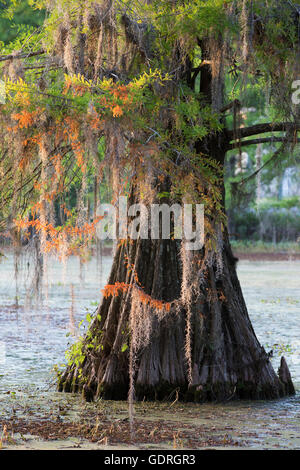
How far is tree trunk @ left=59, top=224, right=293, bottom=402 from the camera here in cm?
849

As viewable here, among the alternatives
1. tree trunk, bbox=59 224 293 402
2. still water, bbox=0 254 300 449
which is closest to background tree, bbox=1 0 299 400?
tree trunk, bbox=59 224 293 402

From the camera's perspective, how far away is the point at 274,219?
3766cm

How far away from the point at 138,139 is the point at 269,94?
186 cm

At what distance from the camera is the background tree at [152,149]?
23.0ft

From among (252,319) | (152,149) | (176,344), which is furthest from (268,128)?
(252,319)

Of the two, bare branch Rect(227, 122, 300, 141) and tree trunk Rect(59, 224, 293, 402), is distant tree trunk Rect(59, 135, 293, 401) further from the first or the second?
bare branch Rect(227, 122, 300, 141)

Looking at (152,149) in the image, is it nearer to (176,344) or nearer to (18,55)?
(18,55)

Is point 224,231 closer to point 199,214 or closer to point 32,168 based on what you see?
point 199,214

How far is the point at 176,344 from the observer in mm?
8586

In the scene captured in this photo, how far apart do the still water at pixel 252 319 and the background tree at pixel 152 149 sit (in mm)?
387

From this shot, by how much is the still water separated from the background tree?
0.39m

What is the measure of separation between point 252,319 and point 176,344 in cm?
698

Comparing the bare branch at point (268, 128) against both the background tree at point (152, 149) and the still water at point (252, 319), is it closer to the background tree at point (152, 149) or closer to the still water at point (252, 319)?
the background tree at point (152, 149)
